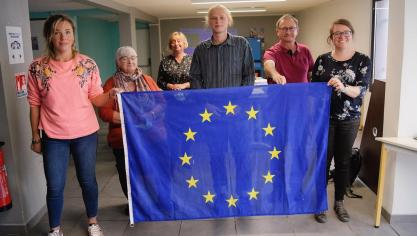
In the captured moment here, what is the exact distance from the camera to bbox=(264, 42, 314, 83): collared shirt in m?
2.65

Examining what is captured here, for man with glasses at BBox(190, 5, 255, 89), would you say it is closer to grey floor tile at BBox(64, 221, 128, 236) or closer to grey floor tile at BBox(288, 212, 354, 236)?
grey floor tile at BBox(288, 212, 354, 236)

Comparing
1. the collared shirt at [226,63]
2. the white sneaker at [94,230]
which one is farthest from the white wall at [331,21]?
the white sneaker at [94,230]

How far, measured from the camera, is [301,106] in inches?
89.2

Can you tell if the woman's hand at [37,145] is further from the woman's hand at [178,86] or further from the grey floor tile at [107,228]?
the woman's hand at [178,86]

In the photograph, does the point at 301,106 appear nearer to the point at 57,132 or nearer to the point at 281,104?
the point at 281,104

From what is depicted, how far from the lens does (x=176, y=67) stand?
3098 mm

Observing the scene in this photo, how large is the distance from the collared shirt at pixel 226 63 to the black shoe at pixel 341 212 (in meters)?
1.13

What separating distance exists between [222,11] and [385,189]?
5.75ft

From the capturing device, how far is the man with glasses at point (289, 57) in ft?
8.60

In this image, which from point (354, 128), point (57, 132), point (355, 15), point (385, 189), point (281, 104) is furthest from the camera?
point (355, 15)

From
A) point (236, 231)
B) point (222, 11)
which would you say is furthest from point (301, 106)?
point (236, 231)

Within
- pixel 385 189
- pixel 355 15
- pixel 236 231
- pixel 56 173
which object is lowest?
pixel 236 231

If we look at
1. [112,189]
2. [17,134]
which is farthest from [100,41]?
[17,134]

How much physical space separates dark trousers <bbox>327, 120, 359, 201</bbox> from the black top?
0.06 m
